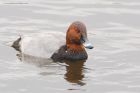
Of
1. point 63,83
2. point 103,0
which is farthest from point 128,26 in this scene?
point 63,83

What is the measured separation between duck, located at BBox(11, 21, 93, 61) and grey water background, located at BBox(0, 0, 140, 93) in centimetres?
34

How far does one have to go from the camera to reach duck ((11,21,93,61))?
14.5 metres

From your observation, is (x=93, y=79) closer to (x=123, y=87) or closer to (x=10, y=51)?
(x=123, y=87)

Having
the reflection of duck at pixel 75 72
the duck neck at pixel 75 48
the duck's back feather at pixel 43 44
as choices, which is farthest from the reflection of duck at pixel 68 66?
the duck neck at pixel 75 48

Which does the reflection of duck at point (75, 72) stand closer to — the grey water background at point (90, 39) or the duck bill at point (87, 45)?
the grey water background at point (90, 39)

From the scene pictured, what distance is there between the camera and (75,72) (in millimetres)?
13672

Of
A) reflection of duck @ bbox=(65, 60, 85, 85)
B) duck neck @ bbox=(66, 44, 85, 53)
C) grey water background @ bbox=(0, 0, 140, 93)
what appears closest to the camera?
grey water background @ bbox=(0, 0, 140, 93)

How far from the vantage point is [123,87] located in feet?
40.8

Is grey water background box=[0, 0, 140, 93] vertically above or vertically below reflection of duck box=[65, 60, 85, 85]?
above

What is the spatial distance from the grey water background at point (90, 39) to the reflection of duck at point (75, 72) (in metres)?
0.05

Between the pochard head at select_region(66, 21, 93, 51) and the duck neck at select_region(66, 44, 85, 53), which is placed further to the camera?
the duck neck at select_region(66, 44, 85, 53)

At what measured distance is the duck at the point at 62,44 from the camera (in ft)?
47.5

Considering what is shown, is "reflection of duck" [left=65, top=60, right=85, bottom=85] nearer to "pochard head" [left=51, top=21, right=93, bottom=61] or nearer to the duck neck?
"pochard head" [left=51, top=21, right=93, bottom=61]

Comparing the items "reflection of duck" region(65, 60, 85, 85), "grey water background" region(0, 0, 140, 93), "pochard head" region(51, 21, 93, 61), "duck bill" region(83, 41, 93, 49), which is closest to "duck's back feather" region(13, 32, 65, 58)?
"pochard head" region(51, 21, 93, 61)
